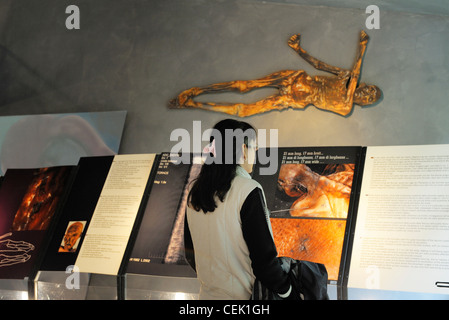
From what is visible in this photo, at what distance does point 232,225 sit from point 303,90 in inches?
105

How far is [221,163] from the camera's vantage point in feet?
7.41

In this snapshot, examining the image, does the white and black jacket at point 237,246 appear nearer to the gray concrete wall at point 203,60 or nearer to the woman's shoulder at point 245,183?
the woman's shoulder at point 245,183

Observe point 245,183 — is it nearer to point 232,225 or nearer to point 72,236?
point 232,225

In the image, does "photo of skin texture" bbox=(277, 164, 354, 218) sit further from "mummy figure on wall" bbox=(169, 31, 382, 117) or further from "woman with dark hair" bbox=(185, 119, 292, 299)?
"woman with dark hair" bbox=(185, 119, 292, 299)

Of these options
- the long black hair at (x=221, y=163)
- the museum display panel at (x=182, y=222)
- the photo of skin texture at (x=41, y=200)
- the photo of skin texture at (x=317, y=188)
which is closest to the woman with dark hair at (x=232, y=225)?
the long black hair at (x=221, y=163)

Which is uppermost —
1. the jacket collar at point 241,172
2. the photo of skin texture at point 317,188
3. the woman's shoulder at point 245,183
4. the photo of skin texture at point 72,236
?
the photo of skin texture at point 317,188

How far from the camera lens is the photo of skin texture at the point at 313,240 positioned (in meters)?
3.33

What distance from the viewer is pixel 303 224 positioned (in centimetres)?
358

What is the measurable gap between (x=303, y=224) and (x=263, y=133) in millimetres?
1374

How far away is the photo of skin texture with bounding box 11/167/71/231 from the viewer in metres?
4.50

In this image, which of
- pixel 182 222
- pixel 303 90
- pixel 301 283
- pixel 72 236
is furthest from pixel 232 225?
pixel 303 90

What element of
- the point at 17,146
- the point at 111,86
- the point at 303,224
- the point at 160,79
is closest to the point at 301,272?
the point at 303,224

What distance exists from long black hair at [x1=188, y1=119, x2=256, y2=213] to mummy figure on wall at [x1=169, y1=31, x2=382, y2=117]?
2362 millimetres
